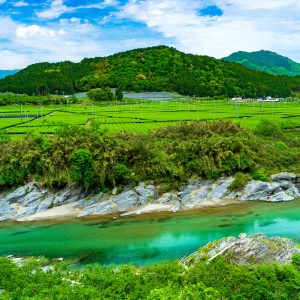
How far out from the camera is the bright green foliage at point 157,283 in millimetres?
21359

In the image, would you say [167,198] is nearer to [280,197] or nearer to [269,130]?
[280,197]

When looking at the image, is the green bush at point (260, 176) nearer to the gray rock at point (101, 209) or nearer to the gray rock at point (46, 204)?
the gray rock at point (101, 209)

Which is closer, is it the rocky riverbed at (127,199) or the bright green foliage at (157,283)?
the bright green foliage at (157,283)

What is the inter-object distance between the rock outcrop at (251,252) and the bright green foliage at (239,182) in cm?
2437

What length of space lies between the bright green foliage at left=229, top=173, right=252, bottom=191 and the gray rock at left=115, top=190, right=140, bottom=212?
13.5 metres

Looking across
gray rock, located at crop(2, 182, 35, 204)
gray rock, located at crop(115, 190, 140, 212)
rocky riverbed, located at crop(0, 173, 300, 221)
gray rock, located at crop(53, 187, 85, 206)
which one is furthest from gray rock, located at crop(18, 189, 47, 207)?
gray rock, located at crop(115, 190, 140, 212)

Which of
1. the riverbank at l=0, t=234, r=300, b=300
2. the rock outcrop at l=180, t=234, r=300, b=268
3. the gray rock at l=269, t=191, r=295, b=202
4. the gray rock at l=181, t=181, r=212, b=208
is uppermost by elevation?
the riverbank at l=0, t=234, r=300, b=300

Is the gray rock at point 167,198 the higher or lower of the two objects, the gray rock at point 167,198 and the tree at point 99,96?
the lower

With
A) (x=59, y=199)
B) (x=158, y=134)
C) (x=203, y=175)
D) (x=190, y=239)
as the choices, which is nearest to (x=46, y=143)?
(x=59, y=199)

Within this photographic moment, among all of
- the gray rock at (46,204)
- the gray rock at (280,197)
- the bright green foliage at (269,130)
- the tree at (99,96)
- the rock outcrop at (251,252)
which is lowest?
the gray rock at (280,197)

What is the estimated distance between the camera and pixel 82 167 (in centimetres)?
5459

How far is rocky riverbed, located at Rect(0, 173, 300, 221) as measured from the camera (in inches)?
2000

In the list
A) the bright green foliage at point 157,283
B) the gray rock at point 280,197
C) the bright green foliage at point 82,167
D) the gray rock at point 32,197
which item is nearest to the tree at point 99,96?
the bright green foliage at point 82,167

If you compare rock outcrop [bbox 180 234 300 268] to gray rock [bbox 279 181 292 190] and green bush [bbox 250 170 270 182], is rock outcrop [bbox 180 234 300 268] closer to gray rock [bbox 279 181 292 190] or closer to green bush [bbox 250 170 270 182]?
gray rock [bbox 279 181 292 190]
